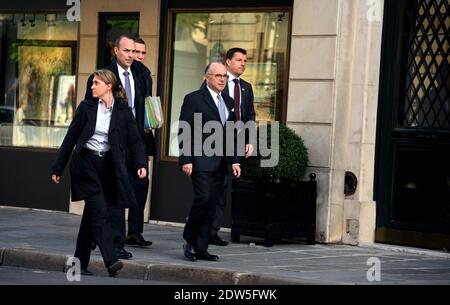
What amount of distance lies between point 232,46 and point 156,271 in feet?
16.3

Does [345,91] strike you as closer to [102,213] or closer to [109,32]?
[109,32]

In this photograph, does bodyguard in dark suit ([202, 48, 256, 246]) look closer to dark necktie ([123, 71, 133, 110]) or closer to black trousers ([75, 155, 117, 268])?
dark necktie ([123, 71, 133, 110])

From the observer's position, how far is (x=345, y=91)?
13.4 meters

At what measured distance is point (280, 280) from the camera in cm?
1001

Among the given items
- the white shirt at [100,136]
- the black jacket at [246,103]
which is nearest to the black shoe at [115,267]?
the white shirt at [100,136]

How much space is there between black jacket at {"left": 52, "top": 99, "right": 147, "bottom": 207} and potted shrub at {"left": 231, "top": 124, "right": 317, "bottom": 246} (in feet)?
8.01

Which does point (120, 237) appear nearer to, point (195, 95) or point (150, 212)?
point (195, 95)

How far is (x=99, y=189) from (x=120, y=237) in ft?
3.17

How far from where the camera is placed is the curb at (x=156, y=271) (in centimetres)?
1018

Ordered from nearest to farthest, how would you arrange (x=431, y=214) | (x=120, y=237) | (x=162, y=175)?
(x=120, y=237)
(x=431, y=214)
(x=162, y=175)

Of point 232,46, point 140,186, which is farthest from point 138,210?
point 232,46

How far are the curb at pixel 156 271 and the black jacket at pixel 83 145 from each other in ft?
2.33

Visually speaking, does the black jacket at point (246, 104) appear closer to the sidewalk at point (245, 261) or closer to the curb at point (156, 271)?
the sidewalk at point (245, 261)
